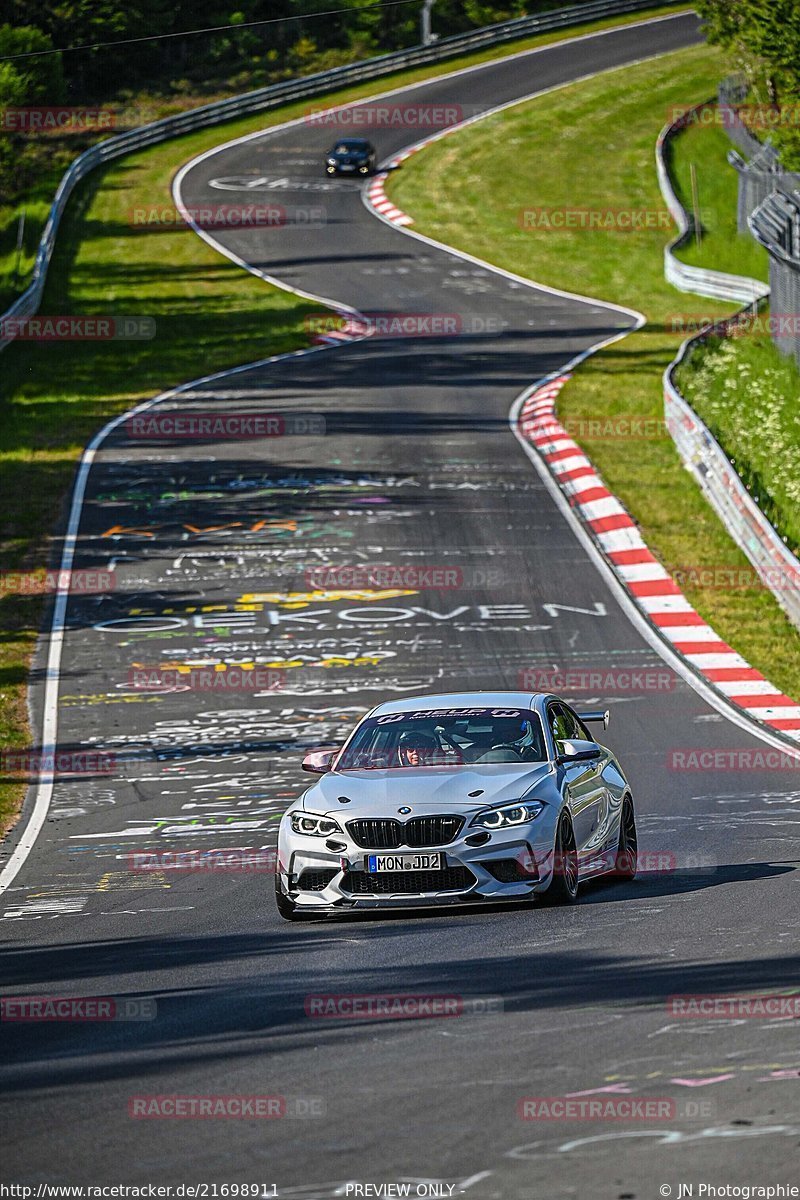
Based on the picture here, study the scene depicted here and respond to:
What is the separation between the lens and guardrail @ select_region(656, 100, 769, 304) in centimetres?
4722

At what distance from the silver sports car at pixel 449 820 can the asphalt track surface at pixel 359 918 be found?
0.22 meters

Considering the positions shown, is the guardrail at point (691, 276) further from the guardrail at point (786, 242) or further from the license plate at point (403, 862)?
the license plate at point (403, 862)

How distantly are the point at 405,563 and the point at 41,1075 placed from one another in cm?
1915

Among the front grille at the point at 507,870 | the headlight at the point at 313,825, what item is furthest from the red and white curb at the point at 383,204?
the front grille at the point at 507,870

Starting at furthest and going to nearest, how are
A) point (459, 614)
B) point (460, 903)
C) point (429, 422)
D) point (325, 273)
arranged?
point (325, 273) < point (429, 422) < point (459, 614) < point (460, 903)

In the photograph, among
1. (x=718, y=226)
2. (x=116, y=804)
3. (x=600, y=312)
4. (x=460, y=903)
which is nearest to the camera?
(x=460, y=903)

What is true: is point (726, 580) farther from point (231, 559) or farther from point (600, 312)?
point (600, 312)

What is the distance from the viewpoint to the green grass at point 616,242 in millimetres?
25984

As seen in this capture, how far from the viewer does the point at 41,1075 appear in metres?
7.50

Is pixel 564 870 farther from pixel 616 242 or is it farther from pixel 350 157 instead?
pixel 350 157

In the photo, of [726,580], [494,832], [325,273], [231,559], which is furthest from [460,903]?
[325,273]

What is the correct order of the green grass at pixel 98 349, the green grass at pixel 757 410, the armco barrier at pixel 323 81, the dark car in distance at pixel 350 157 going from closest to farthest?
the green grass at pixel 757 410, the green grass at pixel 98 349, the dark car in distance at pixel 350 157, the armco barrier at pixel 323 81

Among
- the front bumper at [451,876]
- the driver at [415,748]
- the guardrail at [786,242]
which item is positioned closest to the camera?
the front bumper at [451,876]

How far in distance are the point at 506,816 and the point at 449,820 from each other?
1.15 ft
